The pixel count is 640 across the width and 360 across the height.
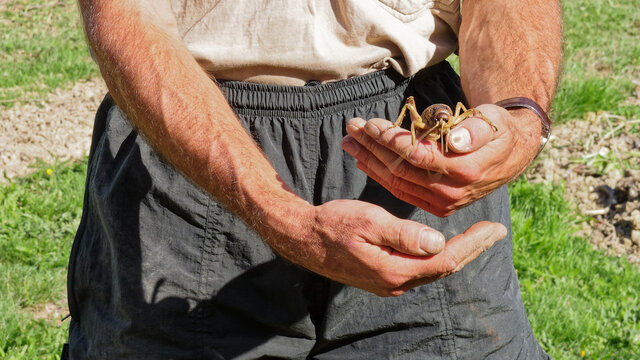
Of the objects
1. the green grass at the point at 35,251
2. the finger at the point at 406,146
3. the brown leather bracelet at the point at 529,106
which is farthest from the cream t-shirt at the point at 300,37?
the green grass at the point at 35,251

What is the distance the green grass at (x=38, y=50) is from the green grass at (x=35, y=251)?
1.02 m

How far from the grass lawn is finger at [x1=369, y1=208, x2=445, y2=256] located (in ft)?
6.86

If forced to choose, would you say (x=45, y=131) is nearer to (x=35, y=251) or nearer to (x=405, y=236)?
(x=35, y=251)

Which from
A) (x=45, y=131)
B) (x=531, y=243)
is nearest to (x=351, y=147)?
(x=531, y=243)

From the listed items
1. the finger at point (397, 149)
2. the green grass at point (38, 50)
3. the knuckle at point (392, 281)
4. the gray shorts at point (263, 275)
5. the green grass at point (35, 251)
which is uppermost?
the finger at point (397, 149)

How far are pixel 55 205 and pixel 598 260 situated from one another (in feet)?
10.2

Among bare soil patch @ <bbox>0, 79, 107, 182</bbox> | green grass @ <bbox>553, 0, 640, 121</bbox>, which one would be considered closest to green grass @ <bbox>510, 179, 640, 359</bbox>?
green grass @ <bbox>553, 0, 640, 121</bbox>

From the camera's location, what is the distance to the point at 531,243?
4062 mm

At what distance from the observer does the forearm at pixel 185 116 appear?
63.2 inches

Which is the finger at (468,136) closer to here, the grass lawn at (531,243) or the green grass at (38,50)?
the grass lawn at (531,243)

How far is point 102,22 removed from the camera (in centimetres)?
178

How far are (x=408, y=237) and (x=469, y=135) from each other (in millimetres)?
258

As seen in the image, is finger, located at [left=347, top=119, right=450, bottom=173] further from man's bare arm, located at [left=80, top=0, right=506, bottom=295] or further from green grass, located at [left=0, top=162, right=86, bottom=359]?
green grass, located at [left=0, top=162, right=86, bottom=359]

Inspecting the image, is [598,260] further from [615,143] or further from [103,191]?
[103,191]
